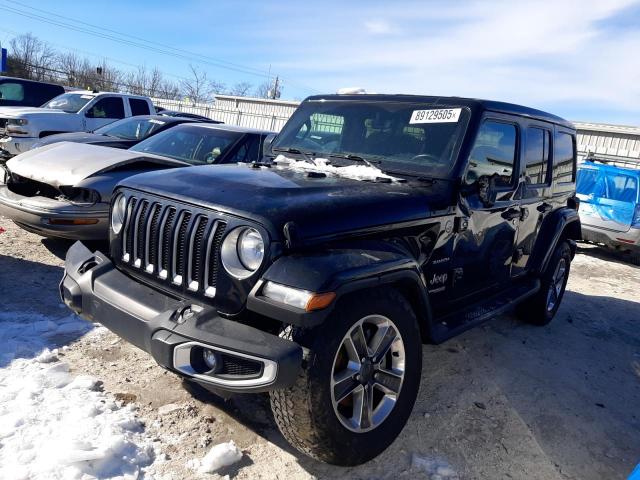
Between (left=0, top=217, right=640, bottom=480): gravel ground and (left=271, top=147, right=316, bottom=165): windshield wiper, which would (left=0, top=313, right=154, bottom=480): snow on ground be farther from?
(left=271, top=147, right=316, bottom=165): windshield wiper

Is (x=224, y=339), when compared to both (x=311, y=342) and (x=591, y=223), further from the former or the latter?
(x=591, y=223)

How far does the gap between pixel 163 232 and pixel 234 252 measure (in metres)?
0.53

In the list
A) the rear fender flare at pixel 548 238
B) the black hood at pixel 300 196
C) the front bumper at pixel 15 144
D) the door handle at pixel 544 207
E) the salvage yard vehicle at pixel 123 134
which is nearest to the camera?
the black hood at pixel 300 196

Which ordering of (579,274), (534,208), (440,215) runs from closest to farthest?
1. (440,215)
2. (534,208)
3. (579,274)

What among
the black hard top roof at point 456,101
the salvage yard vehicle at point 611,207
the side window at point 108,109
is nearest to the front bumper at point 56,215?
the black hard top roof at point 456,101

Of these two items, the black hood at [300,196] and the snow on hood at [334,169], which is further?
the snow on hood at [334,169]

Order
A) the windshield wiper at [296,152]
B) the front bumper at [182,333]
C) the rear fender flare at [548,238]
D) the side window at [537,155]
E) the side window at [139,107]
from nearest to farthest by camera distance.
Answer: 1. the front bumper at [182,333]
2. the windshield wiper at [296,152]
3. the side window at [537,155]
4. the rear fender flare at [548,238]
5. the side window at [139,107]

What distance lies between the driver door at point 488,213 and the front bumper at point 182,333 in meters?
1.71

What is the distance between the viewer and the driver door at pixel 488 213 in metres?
3.49

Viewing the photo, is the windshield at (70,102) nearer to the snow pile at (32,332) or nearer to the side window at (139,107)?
the side window at (139,107)

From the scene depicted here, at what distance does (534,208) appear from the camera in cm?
448

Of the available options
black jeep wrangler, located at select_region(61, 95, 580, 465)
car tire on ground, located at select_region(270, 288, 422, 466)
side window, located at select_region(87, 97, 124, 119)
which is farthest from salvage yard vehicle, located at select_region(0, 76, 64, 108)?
car tire on ground, located at select_region(270, 288, 422, 466)

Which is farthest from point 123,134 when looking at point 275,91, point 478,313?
point 275,91

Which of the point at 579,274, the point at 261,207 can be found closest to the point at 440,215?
the point at 261,207
